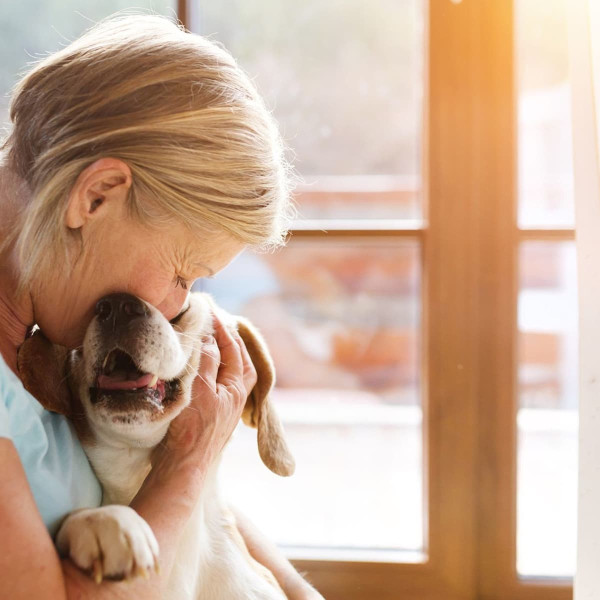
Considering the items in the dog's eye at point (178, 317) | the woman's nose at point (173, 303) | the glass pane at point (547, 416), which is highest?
the woman's nose at point (173, 303)

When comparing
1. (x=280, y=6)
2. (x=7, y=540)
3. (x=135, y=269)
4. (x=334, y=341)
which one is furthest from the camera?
(x=334, y=341)

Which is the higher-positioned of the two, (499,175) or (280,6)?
(280,6)

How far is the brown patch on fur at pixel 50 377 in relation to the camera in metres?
1.05

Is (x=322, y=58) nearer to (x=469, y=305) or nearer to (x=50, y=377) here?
(x=469, y=305)

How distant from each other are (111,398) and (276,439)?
367 mm

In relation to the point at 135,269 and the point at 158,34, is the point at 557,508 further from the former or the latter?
the point at 158,34

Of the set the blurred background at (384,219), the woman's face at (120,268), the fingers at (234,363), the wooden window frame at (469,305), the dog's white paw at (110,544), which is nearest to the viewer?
the dog's white paw at (110,544)

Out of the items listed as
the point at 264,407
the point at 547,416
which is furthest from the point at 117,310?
the point at 547,416

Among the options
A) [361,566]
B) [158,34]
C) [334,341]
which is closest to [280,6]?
[158,34]

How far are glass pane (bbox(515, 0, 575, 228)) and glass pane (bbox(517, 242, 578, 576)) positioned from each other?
3.5 inches

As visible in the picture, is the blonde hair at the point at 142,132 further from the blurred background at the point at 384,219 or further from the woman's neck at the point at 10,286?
the blurred background at the point at 384,219

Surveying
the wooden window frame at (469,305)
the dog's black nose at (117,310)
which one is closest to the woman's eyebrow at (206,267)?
the dog's black nose at (117,310)

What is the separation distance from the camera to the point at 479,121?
1500 millimetres

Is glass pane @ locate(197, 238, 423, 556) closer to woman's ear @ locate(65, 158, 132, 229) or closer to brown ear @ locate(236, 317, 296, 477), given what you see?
brown ear @ locate(236, 317, 296, 477)
